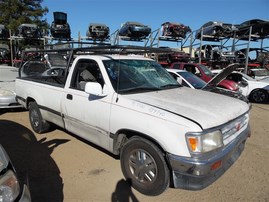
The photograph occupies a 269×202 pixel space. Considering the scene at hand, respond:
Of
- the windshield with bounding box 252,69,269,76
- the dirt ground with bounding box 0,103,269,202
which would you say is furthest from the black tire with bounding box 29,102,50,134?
the windshield with bounding box 252,69,269,76

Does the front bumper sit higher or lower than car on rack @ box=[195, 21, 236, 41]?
lower

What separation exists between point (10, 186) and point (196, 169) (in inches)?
71.3

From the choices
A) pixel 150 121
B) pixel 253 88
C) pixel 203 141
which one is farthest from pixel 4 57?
pixel 203 141

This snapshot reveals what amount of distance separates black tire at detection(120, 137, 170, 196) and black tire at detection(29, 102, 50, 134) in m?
2.63

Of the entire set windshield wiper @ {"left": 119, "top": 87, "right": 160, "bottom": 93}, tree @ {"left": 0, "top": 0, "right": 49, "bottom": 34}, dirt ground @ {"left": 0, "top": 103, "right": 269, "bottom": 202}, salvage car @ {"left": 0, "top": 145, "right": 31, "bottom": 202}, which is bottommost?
dirt ground @ {"left": 0, "top": 103, "right": 269, "bottom": 202}

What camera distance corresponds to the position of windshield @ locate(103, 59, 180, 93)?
372 cm

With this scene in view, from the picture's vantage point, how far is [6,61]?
66.4 feet

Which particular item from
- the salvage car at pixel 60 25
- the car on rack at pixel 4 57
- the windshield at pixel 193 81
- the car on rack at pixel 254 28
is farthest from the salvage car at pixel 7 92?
the car on rack at pixel 254 28

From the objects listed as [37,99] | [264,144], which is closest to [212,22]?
[264,144]

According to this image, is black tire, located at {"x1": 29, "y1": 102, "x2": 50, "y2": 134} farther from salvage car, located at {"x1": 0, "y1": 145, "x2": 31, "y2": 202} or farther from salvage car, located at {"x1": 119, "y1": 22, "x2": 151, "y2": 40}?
salvage car, located at {"x1": 119, "y1": 22, "x2": 151, "y2": 40}

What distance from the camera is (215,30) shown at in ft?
61.5

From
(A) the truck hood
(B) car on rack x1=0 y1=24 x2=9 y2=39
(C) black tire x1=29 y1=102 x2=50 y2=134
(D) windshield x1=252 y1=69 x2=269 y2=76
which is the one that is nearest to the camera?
(A) the truck hood

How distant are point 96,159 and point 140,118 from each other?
161cm

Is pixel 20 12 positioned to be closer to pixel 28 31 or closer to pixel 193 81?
pixel 28 31
